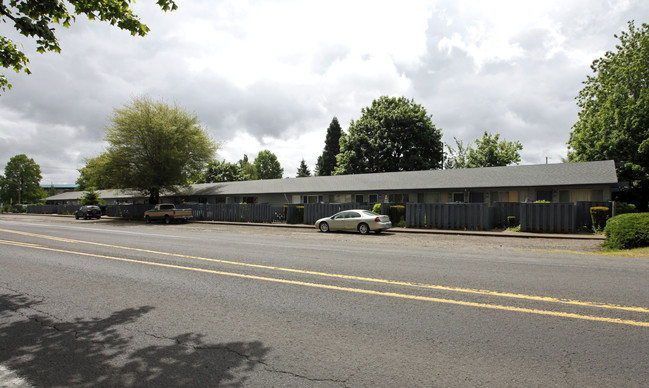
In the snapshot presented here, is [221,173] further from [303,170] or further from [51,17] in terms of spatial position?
[51,17]

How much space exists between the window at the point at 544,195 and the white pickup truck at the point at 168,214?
1153 inches

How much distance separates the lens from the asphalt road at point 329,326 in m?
3.06

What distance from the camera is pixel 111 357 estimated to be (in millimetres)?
3473

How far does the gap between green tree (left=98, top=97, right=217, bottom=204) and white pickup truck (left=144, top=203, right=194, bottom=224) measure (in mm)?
6905

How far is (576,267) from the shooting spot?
7.73m

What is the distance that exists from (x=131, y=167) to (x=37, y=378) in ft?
135

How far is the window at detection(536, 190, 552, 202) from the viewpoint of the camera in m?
24.1

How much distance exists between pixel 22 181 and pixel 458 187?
369 ft

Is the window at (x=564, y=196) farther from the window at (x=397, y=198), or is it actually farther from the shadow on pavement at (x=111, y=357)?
the shadow on pavement at (x=111, y=357)

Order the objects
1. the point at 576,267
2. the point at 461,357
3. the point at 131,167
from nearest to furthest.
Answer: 1. the point at 461,357
2. the point at 576,267
3. the point at 131,167

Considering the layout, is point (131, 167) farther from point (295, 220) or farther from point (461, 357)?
point (461, 357)

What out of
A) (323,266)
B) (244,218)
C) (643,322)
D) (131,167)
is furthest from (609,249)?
(131,167)

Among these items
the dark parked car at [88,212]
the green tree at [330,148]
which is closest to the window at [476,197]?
the dark parked car at [88,212]

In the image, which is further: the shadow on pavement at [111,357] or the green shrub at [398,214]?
the green shrub at [398,214]
